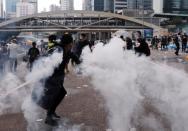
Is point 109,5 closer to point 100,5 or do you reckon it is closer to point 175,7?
point 100,5

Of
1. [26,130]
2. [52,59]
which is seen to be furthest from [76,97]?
[26,130]

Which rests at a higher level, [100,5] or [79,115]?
[100,5]

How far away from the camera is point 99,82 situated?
8.11 meters

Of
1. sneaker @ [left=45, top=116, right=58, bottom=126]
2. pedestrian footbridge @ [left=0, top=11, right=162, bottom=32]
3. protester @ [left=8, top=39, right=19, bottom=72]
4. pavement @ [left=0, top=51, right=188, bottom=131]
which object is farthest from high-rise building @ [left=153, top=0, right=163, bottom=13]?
sneaker @ [left=45, top=116, right=58, bottom=126]

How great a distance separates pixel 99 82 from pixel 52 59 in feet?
4.57

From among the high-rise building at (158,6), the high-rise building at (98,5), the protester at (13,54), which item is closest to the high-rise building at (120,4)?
the high-rise building at (98,5)

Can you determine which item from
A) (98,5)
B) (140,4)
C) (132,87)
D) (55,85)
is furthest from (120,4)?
(132,87)

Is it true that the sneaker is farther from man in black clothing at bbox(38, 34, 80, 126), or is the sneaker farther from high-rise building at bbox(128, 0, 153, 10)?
high-rise building at bbox(128, 0, 153, 10)

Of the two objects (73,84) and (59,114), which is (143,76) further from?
(73,84)

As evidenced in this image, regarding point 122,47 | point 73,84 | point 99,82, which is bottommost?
point 73,84

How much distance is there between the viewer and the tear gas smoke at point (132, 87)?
776 cm

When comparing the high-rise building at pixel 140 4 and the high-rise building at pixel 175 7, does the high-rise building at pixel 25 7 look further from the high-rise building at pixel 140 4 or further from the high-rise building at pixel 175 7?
the high-rise building at pixel 140 4

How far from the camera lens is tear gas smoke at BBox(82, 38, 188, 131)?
25.5ft

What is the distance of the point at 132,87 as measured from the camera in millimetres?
8141
